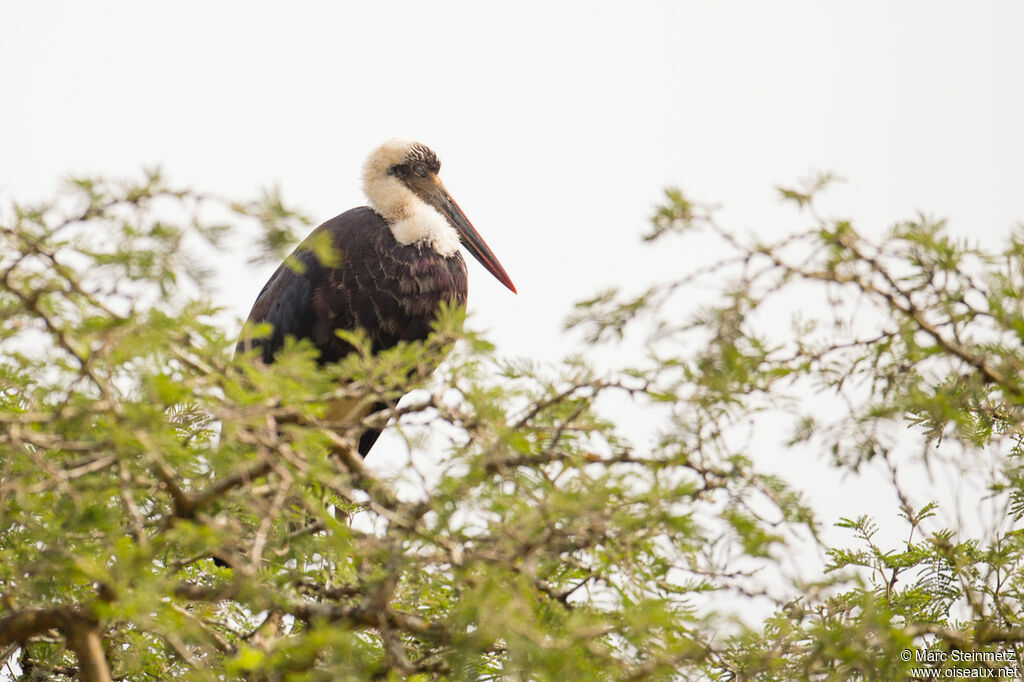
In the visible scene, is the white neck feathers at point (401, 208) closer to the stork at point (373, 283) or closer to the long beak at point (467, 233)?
the stork at point (373, 283)

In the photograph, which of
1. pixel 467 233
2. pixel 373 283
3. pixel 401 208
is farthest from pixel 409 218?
pixel 467 233

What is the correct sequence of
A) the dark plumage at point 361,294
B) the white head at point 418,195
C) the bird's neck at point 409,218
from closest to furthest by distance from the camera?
the dark plumage at point 361,294 → the bird's neck at point 409,218 → the white head at point 418,195

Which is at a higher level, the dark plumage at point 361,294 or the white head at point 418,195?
the white head at point 418,195

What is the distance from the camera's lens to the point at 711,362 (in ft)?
8.27

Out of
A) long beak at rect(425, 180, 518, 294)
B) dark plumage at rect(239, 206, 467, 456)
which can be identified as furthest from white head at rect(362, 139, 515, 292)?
dark plumage at rect(239, 206, 467, 456)

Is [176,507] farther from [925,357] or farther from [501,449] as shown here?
[925,357]

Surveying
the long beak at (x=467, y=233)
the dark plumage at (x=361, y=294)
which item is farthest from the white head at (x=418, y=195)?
the dark plumage at (x=361, y=294)

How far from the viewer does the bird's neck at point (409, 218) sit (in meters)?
5.80

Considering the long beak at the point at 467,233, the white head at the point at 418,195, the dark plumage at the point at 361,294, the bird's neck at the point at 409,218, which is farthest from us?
the long beak at the point at 467,233

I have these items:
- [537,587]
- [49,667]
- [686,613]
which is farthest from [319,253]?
[49,667]

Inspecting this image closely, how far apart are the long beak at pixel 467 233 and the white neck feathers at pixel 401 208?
0.12m

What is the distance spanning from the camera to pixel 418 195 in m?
6.61

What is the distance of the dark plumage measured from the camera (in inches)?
214

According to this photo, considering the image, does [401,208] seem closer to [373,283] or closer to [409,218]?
[409,218]
